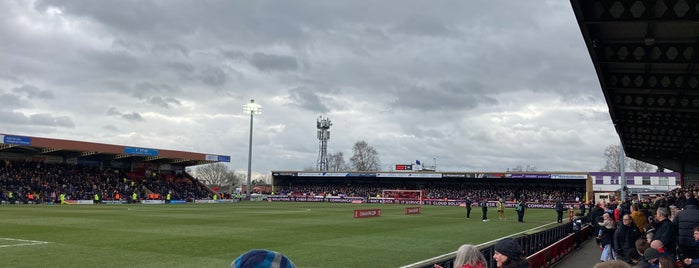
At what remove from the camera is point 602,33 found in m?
12.3

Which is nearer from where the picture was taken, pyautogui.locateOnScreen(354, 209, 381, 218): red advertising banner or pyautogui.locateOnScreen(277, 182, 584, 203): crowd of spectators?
pyautogui.locateOnScreen(354, 209, 381, 218): red advertising banner

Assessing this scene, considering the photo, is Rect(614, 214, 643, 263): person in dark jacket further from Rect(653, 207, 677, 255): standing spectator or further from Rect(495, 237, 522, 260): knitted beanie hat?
Rect(495, 237, 522, 260): knitted beanie hat

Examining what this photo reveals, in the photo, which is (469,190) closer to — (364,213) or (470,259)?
(364,213)

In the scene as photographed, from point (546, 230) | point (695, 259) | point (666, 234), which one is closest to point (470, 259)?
point (695, 259)

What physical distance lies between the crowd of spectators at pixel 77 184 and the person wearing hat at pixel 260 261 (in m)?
52.9

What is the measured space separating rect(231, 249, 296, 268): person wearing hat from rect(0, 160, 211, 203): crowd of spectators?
5289 cm

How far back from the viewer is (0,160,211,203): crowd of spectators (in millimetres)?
49750

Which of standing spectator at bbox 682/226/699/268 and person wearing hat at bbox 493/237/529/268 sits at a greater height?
person wearing hat at bbox 493/237/529/268

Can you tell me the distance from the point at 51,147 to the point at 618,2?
2244 inches

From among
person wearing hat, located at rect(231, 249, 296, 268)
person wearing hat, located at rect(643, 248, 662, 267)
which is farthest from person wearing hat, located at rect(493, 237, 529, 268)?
person wearing hat, located at rect(231, 249, 296, 268)

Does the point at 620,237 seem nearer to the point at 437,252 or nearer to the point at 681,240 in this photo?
the point at 681,240

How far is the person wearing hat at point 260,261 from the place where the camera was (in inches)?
80.1

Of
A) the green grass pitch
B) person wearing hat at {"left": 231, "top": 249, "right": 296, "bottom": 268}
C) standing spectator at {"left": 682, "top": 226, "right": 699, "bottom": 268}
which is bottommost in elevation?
the green grass pitch

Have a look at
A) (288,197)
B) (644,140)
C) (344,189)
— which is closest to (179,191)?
(288,197)
